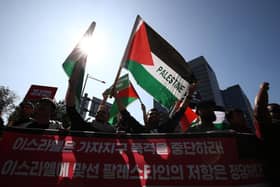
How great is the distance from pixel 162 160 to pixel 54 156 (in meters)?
1.30

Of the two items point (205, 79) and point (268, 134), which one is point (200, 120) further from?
point (205, 79)

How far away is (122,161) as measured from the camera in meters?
2.21

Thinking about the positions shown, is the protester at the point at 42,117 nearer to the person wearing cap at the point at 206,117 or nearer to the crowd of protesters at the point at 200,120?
the crowd of protesters at the point at 200,120

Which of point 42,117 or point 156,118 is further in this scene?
point 156,118

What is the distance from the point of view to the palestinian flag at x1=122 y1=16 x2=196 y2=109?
13.5ft

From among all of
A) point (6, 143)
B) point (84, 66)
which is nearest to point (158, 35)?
point (84, 66)

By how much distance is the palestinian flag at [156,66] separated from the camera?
13.5 ft

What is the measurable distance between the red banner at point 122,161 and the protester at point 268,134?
114mm

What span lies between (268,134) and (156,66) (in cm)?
267

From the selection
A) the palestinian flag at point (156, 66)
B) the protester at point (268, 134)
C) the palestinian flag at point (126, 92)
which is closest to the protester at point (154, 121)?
the palestinian flag at point (156, 66)

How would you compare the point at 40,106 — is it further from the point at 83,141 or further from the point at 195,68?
the point at 195,68

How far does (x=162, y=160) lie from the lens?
7.29 feet

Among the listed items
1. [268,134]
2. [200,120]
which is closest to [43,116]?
[200,120]

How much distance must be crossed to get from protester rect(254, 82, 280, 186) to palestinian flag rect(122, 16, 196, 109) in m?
1.82
